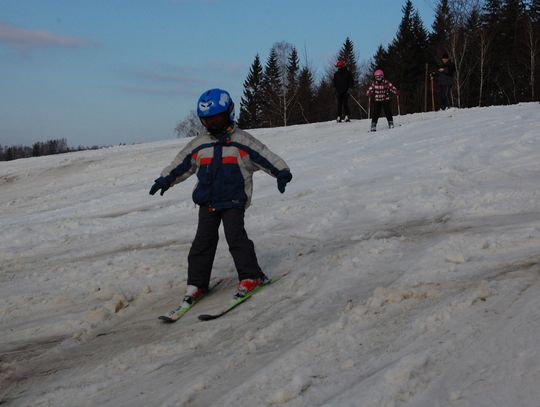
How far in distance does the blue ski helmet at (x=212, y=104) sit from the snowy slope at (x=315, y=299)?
1546 millimetres

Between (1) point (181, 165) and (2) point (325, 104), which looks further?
(2) point (325, 104)

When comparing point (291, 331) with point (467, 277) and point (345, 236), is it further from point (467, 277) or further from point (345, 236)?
point (345, 236)

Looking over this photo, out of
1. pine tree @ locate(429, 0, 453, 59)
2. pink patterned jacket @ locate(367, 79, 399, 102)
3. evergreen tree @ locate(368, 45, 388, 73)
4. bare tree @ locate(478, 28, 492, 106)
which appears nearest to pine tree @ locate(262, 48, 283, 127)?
evergreen tree @ locate(368, 45, 388, 73)

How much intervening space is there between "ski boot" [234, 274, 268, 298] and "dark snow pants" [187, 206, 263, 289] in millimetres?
37

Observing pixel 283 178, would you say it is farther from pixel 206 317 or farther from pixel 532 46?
pixel 532 46

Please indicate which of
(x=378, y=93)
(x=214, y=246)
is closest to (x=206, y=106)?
(x=214, y=246)

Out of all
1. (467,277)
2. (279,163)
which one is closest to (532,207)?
(467,277)

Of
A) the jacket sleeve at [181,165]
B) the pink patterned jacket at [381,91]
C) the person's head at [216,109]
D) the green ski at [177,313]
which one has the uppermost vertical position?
the pink patterned jacket at [381,91]

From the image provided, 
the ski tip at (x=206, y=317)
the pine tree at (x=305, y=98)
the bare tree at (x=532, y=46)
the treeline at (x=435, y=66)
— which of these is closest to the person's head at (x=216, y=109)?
the ski tip at (x=206, y=317)

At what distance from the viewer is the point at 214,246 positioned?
520 centimetres

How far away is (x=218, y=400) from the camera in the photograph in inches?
120

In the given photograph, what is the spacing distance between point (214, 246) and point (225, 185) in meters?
0.57

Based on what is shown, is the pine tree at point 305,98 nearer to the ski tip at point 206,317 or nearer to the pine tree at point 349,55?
the pine tree at point 349,55

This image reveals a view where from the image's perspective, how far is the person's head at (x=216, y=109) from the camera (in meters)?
4.90
